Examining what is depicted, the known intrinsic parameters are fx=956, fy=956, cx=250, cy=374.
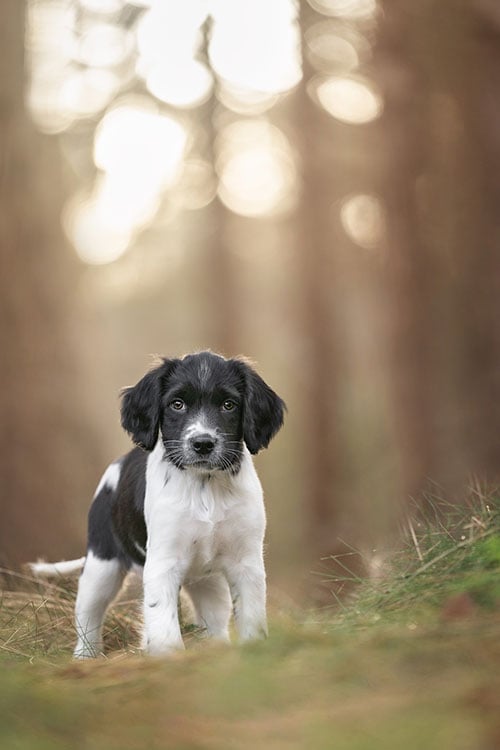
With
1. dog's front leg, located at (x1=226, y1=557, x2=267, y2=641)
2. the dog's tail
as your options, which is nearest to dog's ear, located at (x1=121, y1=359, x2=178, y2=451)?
dog's front leg, located at (x1=226, y1=557, x2=267, y2=641)

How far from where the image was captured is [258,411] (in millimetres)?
4910

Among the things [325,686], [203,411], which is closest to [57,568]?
[203,411]

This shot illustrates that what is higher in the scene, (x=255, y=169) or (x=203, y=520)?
(x=255, y=169)

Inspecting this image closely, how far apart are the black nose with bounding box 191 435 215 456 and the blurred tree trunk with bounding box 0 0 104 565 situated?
7.82m

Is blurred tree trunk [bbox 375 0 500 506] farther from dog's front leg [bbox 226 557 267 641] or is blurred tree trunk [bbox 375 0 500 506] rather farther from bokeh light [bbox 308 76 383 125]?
dog's front leg [bbox 226 557 267 641]

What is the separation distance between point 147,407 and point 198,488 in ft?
1.80

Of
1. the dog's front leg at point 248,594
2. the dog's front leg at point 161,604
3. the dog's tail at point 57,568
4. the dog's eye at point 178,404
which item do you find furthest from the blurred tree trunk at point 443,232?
the dog's front leg at point 161,604

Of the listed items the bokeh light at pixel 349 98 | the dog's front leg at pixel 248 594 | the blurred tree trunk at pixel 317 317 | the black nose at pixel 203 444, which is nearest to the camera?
the black nose at pixel 203 444

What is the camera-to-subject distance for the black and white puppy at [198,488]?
4.60 m

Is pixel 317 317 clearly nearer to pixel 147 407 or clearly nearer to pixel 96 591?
pixel 96 591

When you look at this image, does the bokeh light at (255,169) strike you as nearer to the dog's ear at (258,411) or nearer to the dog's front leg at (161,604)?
the dog's ear at (258,411)

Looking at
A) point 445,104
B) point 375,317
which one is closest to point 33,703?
point 445,104

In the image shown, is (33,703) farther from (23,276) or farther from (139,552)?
(23,276)

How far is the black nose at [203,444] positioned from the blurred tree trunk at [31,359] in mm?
7820
